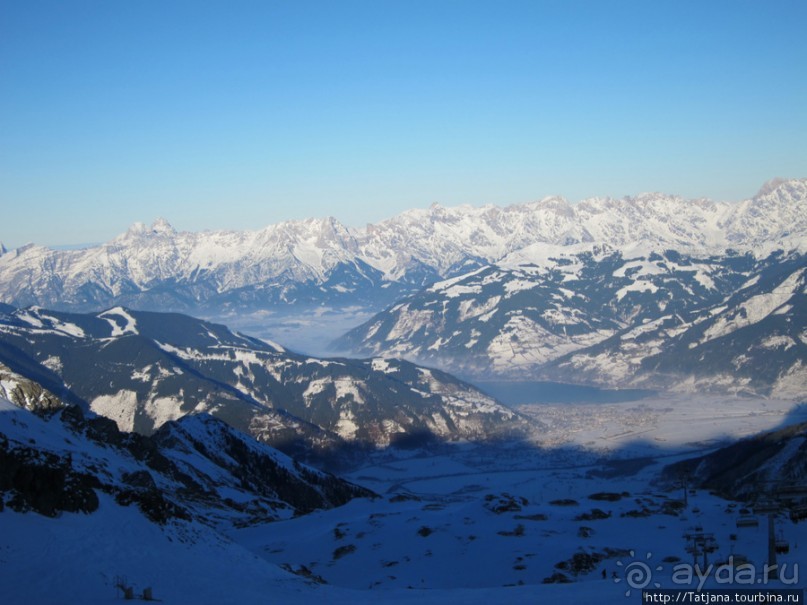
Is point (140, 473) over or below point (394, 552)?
over

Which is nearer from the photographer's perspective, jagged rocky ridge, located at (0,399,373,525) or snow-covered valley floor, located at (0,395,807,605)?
snow-covered valley floor, located at (0,395,807,605)

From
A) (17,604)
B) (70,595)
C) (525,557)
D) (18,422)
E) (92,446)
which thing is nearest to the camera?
(17,604)

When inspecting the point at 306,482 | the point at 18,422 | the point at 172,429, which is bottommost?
the point at 306,482

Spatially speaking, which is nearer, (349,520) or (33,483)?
(33,483)

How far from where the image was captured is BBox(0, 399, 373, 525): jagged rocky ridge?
57625 millimetres

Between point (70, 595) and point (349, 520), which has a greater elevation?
point (70, 595)

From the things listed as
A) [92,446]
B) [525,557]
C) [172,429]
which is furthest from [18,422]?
[172,429]

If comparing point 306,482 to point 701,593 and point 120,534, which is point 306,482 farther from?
point 701,593

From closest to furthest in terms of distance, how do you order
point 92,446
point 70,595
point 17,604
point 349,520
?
point 17,604
point 70,595
point 349,520
point 92,446

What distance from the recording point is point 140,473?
11294cm

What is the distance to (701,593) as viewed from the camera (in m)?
44.8

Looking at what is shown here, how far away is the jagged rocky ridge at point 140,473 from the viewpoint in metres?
57.6

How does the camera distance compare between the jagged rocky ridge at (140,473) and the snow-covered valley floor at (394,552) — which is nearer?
the snow-covered valley floor at (394,552)

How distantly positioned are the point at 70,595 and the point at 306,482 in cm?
15767
